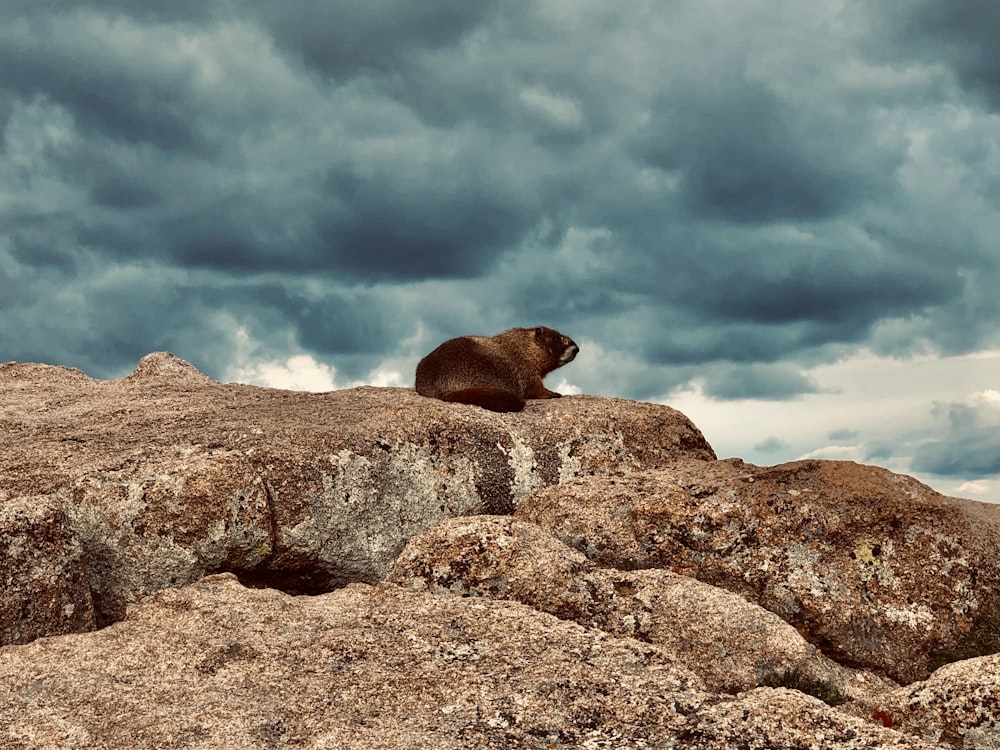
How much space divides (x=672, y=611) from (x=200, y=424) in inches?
302

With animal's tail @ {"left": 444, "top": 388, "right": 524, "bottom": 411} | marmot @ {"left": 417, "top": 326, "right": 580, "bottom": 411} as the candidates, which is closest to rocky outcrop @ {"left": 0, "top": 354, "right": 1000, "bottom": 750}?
animal's tail @ {"left": 444, "top": 388, "right": 524, "bottom": 411}

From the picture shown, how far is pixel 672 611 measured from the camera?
895 cm

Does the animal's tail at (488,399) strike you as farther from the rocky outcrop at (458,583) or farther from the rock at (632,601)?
the rock at (632,601)

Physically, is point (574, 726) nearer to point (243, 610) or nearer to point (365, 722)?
point (365, 722)

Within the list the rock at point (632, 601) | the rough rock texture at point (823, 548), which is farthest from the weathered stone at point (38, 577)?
the rough rock texture at point (823, 548)

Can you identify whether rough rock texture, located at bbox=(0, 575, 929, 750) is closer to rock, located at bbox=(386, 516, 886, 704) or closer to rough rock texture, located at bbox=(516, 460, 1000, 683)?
rock, located at bbox=(386, 516, 886, 704)

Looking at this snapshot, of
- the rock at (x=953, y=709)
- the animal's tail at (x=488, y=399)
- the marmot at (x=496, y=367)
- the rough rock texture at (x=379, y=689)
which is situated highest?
the marmot at (x=496, y=367)

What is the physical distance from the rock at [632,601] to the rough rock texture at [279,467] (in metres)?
3.17

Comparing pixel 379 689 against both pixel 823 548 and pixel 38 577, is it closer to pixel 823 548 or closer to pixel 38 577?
pixel 38 577

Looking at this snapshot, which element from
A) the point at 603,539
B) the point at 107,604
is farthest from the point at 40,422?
the point at 603,539

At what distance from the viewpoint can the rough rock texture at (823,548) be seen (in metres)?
10.8

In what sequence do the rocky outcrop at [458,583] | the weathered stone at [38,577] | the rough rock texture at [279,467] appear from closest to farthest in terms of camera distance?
the rocky outcrop at [458,583] < the weathered stone at [38,577] < the rough rock texture at [279,467]

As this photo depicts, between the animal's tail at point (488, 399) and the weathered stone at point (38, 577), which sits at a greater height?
the animal's tail at point (488, 399)

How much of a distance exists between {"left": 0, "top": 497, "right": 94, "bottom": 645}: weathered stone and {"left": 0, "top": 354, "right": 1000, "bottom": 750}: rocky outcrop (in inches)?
1.1
